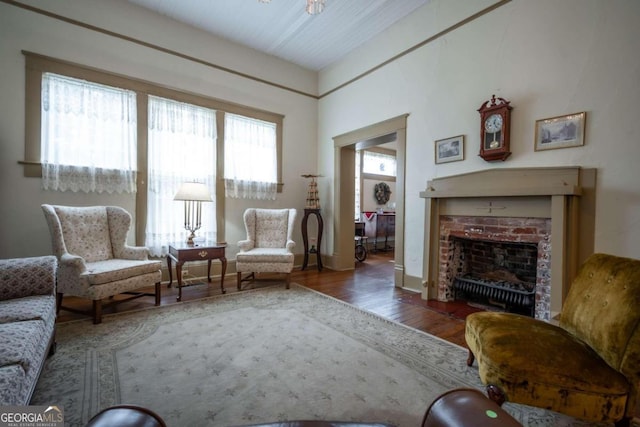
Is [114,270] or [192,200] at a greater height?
[192,200]

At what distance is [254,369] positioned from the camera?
1.88m

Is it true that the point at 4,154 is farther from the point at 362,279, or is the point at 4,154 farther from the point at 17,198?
the point at 362,279

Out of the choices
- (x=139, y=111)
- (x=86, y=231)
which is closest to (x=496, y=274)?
(x=86, y=231)

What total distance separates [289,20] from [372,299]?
3882 millimetres

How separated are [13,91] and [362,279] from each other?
4721 millimetres

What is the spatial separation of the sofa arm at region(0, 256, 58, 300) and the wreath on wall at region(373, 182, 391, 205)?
6944 millimetres

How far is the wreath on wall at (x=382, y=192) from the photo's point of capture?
7.97 m

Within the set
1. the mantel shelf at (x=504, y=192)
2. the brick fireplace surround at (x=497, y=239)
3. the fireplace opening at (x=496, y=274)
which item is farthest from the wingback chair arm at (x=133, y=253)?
the fireplace opening at (x=496, y=274)

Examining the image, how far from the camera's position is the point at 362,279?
4.38 metres

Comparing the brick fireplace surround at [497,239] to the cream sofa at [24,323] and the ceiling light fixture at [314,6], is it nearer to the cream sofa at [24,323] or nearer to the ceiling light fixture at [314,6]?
the ceiling light fixture at [314,6]

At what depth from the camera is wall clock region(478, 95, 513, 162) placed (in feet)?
9.34

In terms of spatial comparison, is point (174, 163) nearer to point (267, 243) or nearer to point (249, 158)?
point (249, 158)

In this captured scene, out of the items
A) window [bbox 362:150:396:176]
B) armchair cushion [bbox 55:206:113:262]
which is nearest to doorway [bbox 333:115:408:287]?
window [bbox 362:150:396:176]

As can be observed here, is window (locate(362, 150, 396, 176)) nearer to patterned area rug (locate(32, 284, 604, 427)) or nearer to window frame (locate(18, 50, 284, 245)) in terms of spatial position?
window frame (locate(18, 50, 284, 245))
